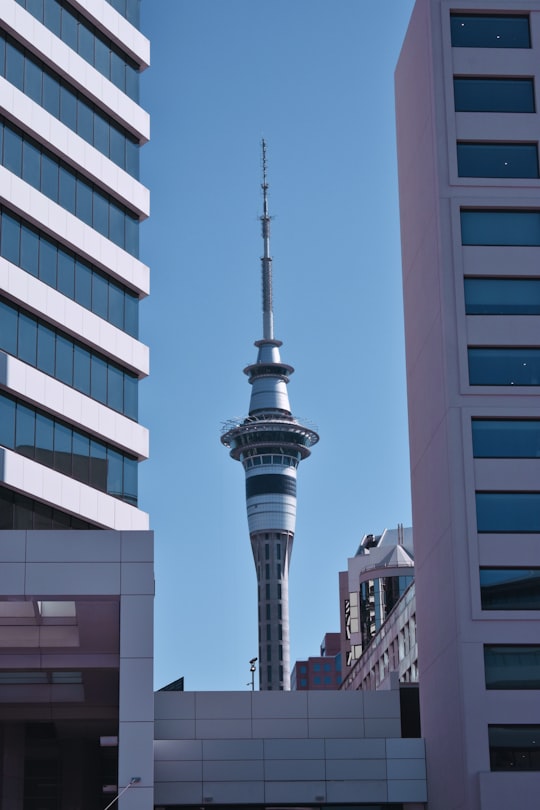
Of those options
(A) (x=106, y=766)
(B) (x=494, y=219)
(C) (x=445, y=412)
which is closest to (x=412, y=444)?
(C) (x=445, y=412)

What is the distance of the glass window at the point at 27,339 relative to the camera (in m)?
53.6

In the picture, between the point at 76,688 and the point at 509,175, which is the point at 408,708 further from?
the point at 509,175

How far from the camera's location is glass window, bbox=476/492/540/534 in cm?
5103

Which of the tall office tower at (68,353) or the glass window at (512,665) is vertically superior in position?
the tall office tower at (68,353)

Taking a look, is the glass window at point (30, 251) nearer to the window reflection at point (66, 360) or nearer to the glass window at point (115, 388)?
the window reflection at point (66, 360)

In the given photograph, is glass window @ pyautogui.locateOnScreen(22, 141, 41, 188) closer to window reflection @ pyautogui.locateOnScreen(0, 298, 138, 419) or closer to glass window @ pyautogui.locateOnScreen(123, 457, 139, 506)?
window reflection @ pyautogui.locateOnScreen(0, 298, 138, 419)

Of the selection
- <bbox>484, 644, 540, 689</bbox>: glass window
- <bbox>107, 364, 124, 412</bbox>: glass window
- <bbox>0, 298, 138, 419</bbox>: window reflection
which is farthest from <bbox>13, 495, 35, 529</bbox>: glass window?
<bbox>484, 644, 540, 689</bbox>: glass window

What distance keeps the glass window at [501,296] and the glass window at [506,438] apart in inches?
167

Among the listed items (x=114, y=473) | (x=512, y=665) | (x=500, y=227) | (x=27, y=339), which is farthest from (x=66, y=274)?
(x=512, y=665)

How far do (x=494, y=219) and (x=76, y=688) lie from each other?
23718mm

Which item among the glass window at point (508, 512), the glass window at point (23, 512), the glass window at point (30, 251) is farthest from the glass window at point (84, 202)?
the glass window at point (508, 512)

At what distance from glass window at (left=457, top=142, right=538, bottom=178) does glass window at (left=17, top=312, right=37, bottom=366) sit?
56.7 feet

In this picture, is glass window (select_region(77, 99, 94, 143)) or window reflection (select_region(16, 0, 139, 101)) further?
glass window (select_region(77, 99, 94, 143))

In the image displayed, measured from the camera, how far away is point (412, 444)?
58094 mm
